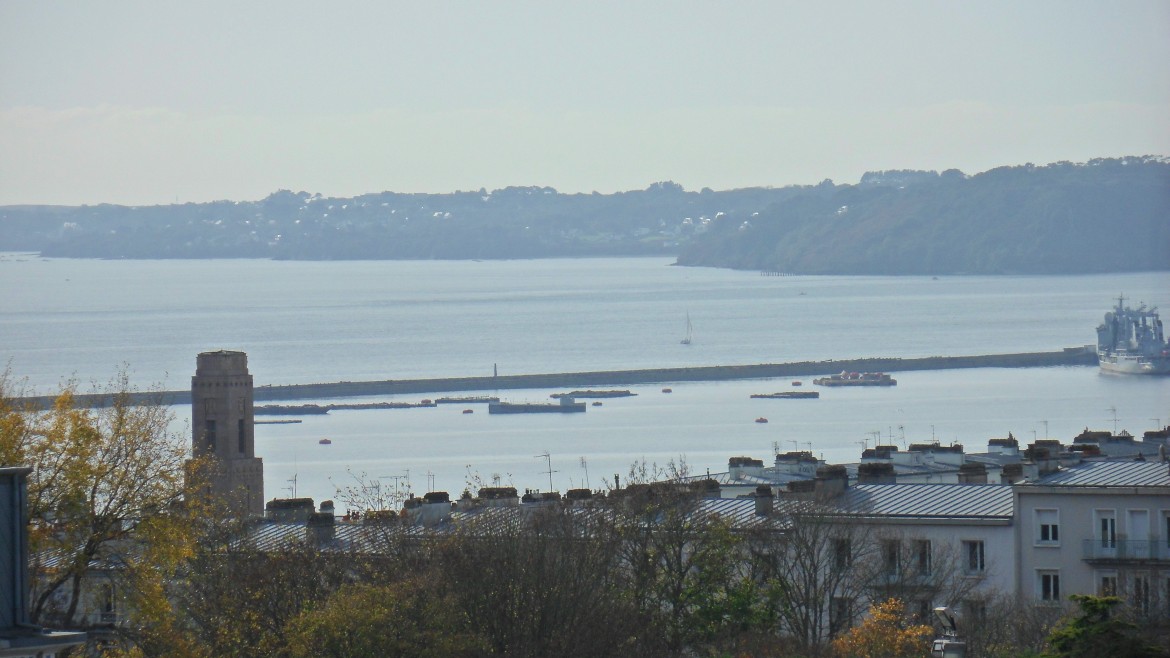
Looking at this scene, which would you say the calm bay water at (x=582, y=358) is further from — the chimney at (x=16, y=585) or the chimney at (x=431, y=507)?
the chimney at (x=16, y=585)

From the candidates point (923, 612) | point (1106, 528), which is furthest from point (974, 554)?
point (923, 612)

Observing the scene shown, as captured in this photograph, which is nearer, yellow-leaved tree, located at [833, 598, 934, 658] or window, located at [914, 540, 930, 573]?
yellow-leaved tree, located at [833, 598, 934, 658]

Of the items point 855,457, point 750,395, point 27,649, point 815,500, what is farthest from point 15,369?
point 27,649

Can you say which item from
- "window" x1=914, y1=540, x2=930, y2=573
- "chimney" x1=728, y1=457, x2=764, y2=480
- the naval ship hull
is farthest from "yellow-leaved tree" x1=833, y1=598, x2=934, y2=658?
the naval ship hull

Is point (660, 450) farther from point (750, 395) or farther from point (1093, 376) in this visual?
point (1093, 376)

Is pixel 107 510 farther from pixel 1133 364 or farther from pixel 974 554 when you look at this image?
pixel 1133 364

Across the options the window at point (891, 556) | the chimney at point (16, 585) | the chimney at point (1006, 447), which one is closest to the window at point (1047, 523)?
the window at point (891, 556)

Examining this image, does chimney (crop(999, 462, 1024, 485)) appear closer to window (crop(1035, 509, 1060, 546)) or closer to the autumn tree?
window (crop(1035, 509, 1060, 546))
